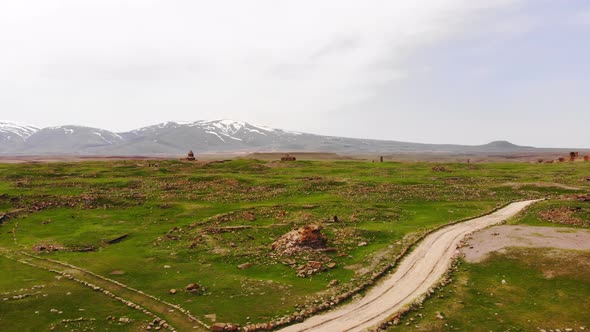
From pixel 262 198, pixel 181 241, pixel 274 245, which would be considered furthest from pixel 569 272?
pixel 262 198

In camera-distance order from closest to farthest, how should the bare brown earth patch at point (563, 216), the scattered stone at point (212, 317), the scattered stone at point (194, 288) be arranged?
the scattered stone at point (212, 317), the scattered stone at point (194, 288), the bare brown earth patch at point (563, 216)

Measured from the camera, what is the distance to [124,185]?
278 ft

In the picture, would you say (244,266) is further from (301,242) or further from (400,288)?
(400,288)

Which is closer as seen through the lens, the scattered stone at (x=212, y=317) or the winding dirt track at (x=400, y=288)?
the winding dirt track at (x=400, y=288)

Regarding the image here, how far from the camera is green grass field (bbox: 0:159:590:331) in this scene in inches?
1177

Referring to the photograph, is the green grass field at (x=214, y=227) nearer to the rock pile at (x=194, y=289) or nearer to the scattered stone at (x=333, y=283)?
the scattered stone at (x=333, y=283)

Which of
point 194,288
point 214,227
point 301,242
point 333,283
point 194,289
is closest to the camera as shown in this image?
point 194,289

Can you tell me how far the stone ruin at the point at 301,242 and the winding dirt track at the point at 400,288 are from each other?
9.11 m

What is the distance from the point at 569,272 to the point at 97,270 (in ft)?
133

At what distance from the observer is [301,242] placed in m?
41.2

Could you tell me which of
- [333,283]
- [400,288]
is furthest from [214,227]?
[400,288]

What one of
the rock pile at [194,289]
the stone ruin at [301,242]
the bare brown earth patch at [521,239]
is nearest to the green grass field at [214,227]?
the rock pile at [194,289]

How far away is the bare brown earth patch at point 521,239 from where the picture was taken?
39.0 m

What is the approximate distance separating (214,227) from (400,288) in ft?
87.3
